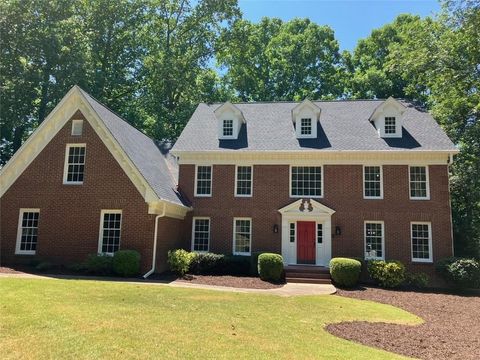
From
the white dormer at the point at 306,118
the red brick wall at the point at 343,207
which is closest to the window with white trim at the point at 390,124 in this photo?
the red brick wall at the point at 343,207

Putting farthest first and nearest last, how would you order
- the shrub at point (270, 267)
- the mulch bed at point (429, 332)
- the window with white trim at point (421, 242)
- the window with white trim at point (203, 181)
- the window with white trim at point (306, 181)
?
the window with white trim at point (203, 181), the window with white trim at point (306, 181), the window with white trim at point (421, 242), the shrub at point (270, 267), the mulch bed at point (429, 332)

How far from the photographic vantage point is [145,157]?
827 inches

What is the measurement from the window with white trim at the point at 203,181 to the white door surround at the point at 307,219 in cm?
404

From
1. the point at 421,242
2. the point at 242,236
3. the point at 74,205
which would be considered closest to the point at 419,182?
the point at 421,242

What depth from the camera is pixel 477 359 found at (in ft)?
25.9

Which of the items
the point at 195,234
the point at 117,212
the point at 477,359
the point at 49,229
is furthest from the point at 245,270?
the point at 477,359

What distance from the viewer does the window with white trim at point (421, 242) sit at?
1966cm

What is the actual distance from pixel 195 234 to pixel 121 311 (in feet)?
40.2

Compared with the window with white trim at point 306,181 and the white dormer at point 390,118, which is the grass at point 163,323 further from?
the white dormer at point 390,118

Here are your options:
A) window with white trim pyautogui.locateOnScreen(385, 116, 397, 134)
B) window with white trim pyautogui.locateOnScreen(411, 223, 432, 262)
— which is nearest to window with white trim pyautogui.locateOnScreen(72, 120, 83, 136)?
window with white trim pyautogui.locateOnScreen(385, 116, 397, 134)

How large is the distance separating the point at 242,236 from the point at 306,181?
173 inches

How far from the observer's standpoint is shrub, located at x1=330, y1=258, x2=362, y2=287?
58.3 ft

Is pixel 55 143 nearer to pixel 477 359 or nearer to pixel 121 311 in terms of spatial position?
pixel 121 311

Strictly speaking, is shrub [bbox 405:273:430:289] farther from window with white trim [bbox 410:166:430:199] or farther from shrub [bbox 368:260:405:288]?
window with white trim [bbox 410:166:430:199]
